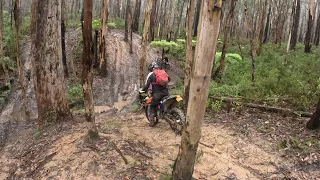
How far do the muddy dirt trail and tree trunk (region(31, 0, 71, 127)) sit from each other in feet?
1.88

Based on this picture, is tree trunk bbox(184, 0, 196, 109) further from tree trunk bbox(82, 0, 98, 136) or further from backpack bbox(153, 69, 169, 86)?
tree trunk bbox(82, 0, 98, 136)

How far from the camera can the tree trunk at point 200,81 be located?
3826 mm

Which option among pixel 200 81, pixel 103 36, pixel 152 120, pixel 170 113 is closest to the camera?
pixel 200 81

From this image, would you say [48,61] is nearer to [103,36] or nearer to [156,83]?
[156,83]

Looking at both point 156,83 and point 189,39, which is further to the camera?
point 189,39

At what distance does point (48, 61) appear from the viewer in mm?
7914

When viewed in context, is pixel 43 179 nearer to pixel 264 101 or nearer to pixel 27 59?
pixel 264 101

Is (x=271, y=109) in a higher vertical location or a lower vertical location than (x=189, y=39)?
lower

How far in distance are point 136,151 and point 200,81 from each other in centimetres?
275

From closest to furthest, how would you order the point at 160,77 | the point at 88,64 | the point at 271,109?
the point at 88,64 → the point at 160,77 → the point at 271,109

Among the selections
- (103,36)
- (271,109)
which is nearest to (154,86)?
(271,109)

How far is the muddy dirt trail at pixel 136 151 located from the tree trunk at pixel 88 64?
1.91 ft

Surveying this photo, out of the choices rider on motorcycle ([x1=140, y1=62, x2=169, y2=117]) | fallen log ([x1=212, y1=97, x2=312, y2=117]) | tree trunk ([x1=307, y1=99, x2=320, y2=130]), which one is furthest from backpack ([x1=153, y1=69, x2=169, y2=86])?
tree trunk ([x1=307, y1=99, x2=320, y2=130])

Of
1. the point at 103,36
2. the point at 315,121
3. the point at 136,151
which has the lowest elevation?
the point at 136,151
